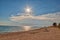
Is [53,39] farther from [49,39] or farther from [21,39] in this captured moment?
[21,39]

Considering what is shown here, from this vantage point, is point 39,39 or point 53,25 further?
point 53,25

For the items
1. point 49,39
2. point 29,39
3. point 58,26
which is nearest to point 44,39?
point 49,39

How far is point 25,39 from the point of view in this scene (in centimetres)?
654

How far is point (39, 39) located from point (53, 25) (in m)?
→ 6.30

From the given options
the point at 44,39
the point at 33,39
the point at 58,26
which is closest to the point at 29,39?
the point at 33,39

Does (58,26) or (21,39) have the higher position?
(58,26)

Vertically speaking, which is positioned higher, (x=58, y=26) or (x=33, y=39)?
(x=58, y=26)

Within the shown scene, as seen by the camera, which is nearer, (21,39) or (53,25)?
(21,39)

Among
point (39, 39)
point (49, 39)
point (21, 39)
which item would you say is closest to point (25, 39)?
point (21, 39)

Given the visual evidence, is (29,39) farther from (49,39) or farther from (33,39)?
(49,39)

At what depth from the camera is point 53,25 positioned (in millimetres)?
12492

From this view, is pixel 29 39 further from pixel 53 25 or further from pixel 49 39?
pixel 53 25

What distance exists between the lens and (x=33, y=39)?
253 inches

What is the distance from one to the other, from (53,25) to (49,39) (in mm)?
6244
